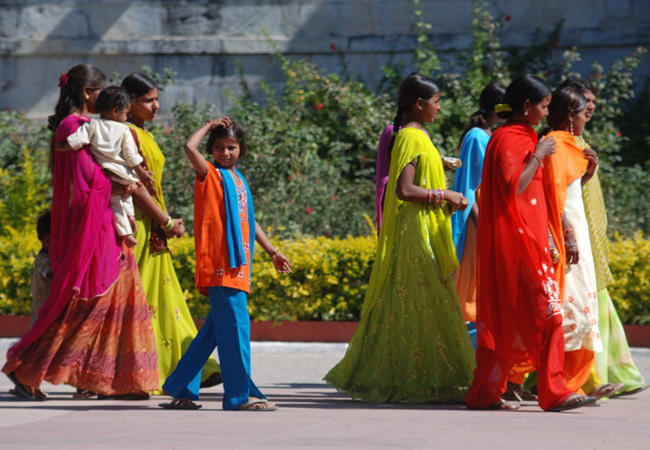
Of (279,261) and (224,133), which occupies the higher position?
(224,133)

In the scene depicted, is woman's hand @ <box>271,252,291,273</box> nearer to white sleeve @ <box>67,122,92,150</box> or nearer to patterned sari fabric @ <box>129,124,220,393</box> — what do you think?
patterned sari fabric @ <box>129,124,220,393</box>

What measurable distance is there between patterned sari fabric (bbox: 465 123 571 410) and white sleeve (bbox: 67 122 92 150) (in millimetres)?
2392

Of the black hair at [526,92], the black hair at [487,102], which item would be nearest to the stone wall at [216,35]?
the black hair at [487,102]

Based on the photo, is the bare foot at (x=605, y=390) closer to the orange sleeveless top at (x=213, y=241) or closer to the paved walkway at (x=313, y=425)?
the paved walkway at (x=313, y=425)

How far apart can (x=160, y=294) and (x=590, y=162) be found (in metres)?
2.75

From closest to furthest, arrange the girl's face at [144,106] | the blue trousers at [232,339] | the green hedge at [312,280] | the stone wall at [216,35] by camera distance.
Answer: the blue trousers at [232,339] → the girl's face at [144,106] → the green hedge at [312,280] → the stone wall at [216,35]

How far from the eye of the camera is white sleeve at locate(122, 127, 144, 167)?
7062mm

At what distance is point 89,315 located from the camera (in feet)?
22.8

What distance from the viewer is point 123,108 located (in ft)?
23.4

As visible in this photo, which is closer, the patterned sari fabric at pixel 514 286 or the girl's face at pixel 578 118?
the patterned sari fabric at pixel 514 286

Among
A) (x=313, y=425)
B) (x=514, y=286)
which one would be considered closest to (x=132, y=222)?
(x=313, y=425)

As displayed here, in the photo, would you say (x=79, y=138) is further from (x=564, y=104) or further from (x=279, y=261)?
(x=564, y=104)

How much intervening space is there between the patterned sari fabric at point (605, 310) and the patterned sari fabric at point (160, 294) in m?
2.40

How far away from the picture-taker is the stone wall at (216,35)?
14781 mm
